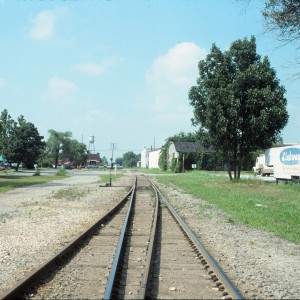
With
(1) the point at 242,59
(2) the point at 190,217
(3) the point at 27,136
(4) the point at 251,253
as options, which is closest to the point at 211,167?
(3) the point at 27,136

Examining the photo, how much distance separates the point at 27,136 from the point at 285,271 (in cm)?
7320

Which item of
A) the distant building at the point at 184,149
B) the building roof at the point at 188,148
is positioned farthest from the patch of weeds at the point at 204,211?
the building roof at the point at 188,148

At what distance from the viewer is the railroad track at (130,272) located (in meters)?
A: 5.18

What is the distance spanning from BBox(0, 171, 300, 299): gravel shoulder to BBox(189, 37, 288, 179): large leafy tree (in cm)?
1629

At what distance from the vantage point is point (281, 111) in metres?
29.4

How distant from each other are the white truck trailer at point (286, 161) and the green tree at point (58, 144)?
107112mm

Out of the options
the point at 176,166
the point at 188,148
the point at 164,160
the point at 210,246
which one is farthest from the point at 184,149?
the point at 210,246

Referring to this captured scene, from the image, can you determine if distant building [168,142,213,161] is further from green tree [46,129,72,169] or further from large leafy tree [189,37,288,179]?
green tree [46,129,72,169]

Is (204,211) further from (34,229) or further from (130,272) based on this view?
(130,272)

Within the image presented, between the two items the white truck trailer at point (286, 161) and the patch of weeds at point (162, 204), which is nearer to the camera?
the patch of weeds at point (162, 204)

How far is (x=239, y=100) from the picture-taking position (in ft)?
98.5

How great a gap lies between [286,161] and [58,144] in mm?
111620

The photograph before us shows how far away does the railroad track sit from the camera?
5.18m

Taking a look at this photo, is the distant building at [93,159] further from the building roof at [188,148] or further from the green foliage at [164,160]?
the building roof at [188,148]
